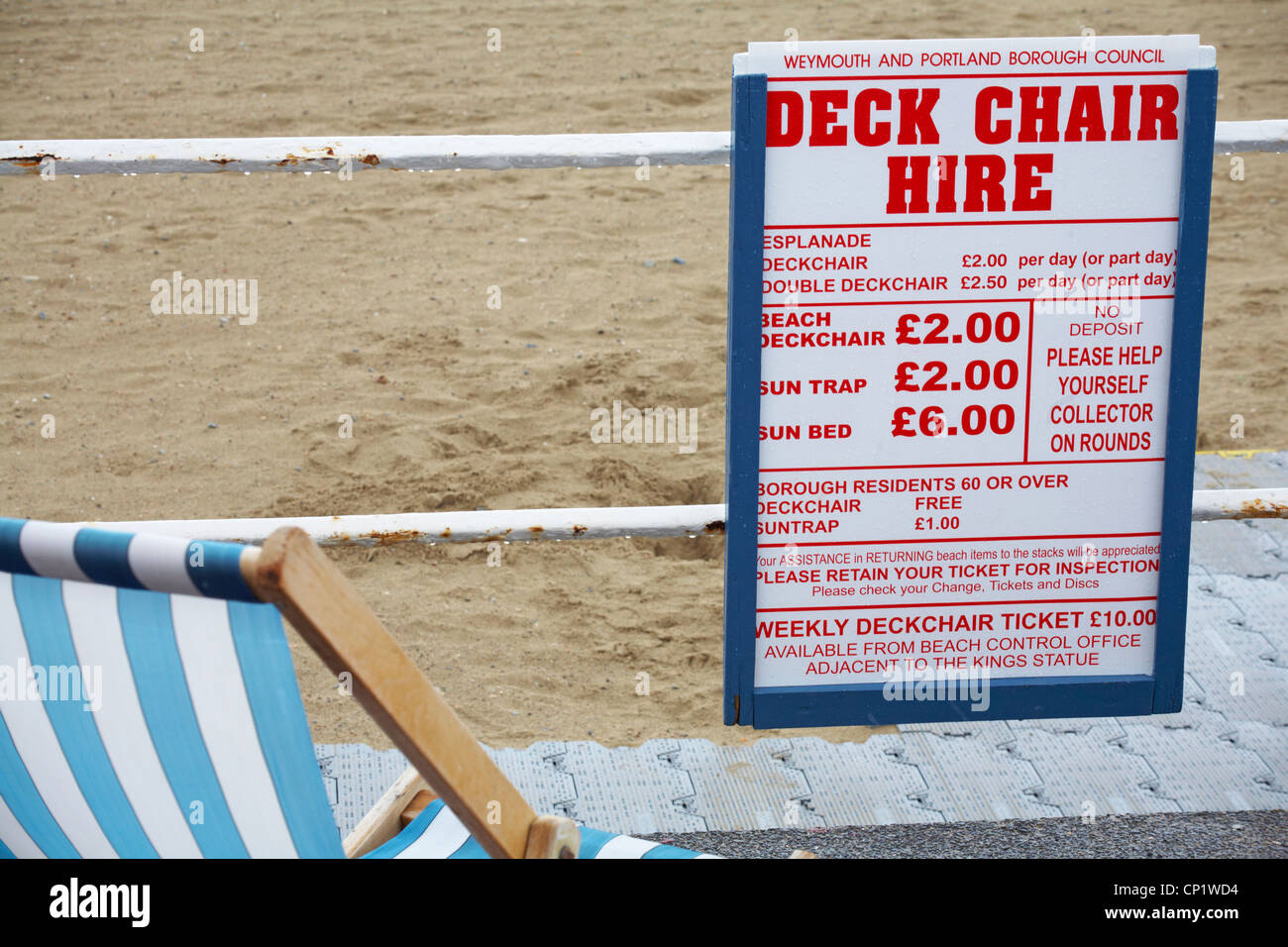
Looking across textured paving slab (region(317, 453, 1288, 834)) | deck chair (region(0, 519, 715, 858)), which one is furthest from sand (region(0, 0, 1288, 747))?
deck chair (region(0, 519, 715, 858))

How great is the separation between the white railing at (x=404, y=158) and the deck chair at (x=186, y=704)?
739mm

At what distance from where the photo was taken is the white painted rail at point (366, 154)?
2.23 meters

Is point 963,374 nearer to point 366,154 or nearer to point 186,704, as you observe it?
point 366,154

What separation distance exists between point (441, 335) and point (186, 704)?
3733 millimetres

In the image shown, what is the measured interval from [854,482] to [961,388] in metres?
0.24

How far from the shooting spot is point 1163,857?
7.73 feet

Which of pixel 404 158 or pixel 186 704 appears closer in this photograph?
pixel 186 704

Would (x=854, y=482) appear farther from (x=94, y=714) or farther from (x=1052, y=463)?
(x=94, y=714)

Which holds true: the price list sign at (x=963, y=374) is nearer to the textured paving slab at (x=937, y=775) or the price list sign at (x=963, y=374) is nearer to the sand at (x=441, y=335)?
the textured paving slab at (x=937, y=775)

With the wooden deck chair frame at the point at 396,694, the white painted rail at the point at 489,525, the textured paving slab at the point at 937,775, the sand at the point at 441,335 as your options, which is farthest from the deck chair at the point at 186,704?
the sand at the point at 441,335

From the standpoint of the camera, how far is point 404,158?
7.40 feet

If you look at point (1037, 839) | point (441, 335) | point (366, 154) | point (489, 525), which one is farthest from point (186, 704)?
point (441, 335)

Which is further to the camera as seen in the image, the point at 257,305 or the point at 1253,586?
the point at 257,305
